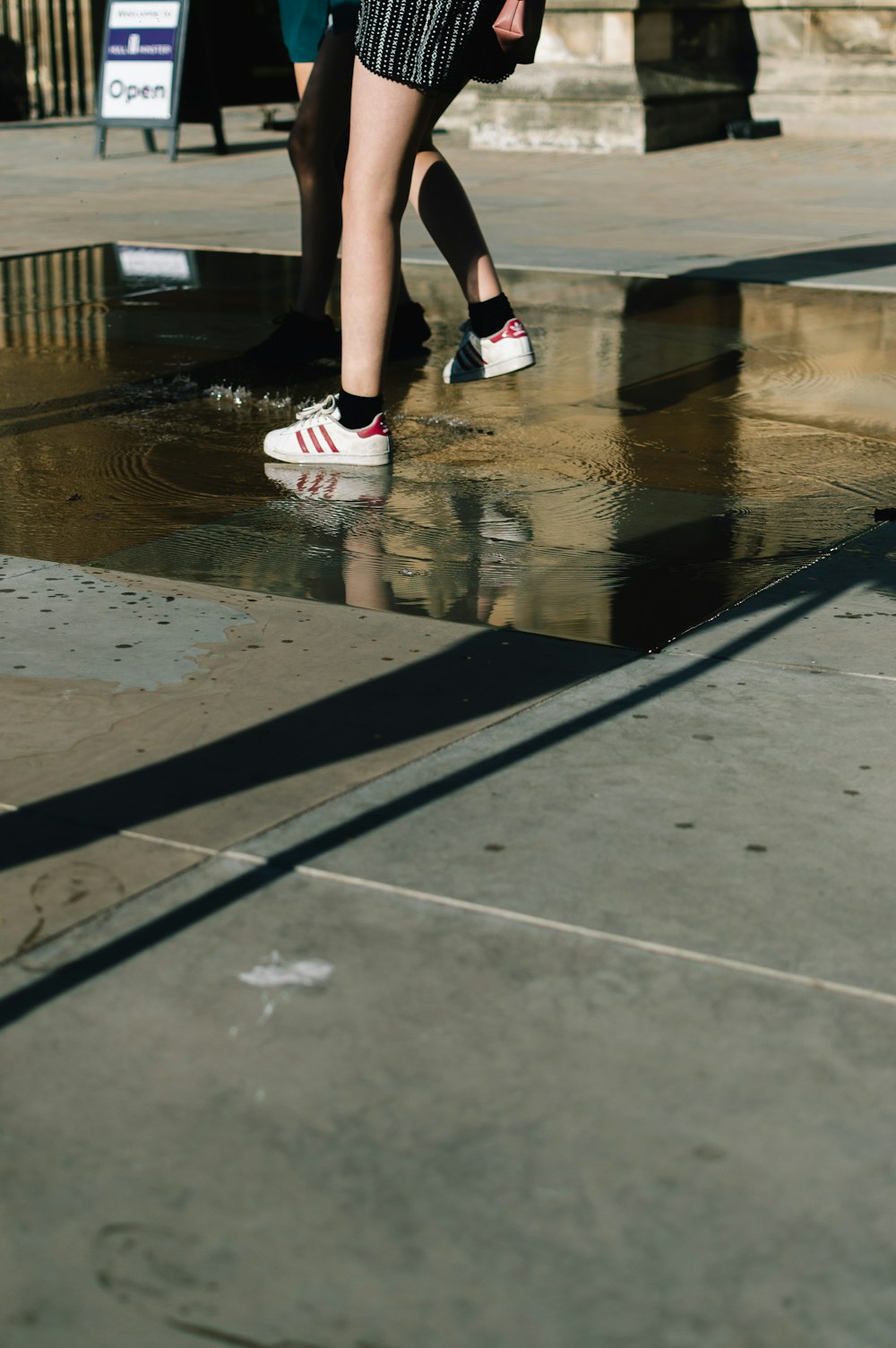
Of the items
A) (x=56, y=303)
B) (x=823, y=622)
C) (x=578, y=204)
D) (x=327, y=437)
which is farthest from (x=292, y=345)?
(x=578, y=204)

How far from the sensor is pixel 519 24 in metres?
4.32

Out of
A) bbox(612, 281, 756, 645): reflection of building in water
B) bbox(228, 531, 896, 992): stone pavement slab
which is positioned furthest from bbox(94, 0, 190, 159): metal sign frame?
bbox(228, 531, 896, 992): stone pavement slab

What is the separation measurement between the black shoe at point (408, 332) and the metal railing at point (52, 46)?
574 inches

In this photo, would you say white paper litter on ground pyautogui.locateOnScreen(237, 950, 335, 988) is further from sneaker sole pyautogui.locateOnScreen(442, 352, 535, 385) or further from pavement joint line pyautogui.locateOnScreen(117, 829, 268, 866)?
sneaker sole pyautogui.locateOnScreen(442, 352, 535, 385)

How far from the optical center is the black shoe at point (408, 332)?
6043 mm

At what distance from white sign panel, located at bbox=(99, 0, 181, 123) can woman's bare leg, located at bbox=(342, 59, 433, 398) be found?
985 centimetres

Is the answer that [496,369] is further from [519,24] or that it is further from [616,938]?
[616,938]

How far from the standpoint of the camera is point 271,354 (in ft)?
18.7

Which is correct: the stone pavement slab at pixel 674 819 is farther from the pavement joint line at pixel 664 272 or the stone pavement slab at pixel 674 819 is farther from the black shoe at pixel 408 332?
the pavement joint line at pixel 664 272

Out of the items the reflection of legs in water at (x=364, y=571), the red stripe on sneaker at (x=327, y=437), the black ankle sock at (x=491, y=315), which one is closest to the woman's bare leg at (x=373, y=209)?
the red stripe on sneaker at (x=327, y=437)

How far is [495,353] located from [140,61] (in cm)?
988

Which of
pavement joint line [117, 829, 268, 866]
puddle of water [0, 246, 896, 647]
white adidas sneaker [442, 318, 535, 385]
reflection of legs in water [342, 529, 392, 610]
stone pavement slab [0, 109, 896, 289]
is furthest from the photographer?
stone pavement slab [0, 109, 896, 289]

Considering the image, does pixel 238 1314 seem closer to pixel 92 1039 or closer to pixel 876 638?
pixel 92 1039

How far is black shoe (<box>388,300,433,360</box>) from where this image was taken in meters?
6.04
